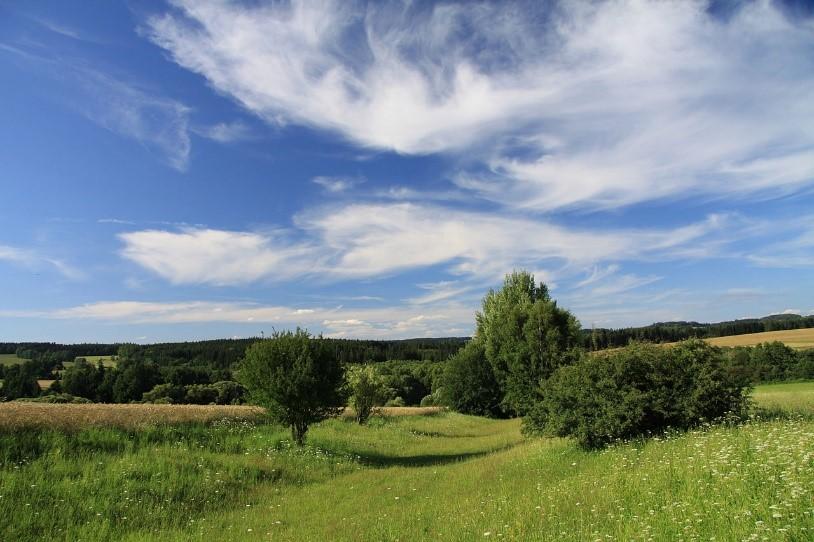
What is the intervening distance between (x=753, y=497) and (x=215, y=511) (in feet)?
36.5

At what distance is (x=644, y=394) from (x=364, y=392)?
19918mm

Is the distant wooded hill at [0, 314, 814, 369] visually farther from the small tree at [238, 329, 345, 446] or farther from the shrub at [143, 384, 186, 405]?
the small tree at [238, 329, 345, 446]

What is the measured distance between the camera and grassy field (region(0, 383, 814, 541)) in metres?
6.59

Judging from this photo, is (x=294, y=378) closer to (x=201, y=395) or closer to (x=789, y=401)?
(x=789, y=401)

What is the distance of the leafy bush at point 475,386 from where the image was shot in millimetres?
51562

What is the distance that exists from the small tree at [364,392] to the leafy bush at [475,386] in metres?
21.6

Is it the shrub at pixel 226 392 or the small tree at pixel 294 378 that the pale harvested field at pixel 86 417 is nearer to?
the small tree at pixel 294 378

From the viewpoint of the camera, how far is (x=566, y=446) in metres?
16.0

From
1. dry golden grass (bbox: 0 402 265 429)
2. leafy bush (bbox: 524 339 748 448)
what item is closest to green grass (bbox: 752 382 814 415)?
leafy bush (bbox: 524 339 748 448)

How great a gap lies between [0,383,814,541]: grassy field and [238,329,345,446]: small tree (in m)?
1.40

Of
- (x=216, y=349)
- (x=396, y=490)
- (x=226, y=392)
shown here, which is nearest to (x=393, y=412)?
(x=396, y=490)

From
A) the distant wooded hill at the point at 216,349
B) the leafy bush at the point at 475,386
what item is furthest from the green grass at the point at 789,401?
the distant wooded hill at the point at 216,349

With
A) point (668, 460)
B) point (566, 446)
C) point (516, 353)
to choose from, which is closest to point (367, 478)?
point (566, 446)

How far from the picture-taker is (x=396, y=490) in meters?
13.3
